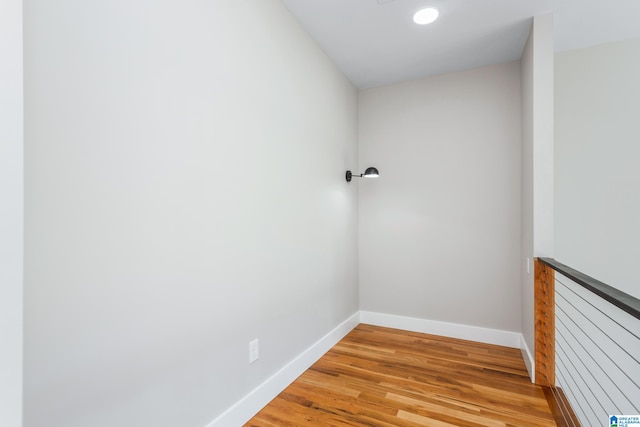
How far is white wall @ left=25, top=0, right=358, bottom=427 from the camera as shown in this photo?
1000 millimetres

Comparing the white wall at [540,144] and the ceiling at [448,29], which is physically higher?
the ceiling at [448,29]

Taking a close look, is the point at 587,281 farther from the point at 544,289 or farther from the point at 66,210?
the point at 66,210

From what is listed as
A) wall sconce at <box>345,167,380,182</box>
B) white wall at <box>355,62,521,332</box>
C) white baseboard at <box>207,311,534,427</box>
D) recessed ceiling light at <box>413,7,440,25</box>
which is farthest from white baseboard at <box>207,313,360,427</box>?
recessed ceiling light at <box>413,7,440,25</box>

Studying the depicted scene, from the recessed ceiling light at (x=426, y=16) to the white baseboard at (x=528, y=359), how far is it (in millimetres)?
2451

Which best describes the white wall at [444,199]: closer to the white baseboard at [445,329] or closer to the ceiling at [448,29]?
the white baseboard at [445,329]

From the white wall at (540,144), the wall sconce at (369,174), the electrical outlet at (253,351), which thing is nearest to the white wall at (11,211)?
the electrical outlet at (253,351)

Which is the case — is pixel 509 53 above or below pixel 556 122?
above

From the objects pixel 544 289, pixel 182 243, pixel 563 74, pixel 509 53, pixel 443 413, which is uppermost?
pixel 509 53

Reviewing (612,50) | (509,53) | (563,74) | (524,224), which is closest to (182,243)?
(524,224)

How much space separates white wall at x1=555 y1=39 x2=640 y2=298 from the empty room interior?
15mm

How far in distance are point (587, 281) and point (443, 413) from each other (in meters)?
1.10

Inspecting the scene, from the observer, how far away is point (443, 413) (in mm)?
1878

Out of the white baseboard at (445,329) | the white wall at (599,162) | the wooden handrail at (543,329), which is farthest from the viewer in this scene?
the white baseboard at (445,329)

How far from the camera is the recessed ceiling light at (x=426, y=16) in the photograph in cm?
221
